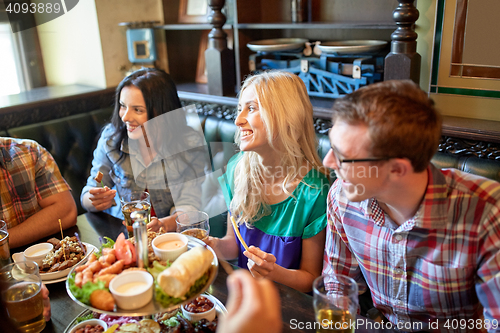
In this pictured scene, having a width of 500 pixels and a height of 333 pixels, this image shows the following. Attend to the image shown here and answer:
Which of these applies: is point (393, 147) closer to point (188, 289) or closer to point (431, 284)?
point (431, 284)

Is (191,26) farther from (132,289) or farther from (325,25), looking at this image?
(132,289)

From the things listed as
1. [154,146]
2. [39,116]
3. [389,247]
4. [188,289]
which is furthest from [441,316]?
[39,116]

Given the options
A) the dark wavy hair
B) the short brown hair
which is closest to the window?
the dark wavy hair

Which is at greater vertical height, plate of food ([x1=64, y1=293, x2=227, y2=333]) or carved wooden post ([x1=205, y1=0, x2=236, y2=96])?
carved wooden post ([x1=205, y1=0, x2=236, y2=96])

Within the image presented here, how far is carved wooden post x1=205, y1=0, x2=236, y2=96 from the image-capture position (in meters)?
2.72

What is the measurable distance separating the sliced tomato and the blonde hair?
2.62ft

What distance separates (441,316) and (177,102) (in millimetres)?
1695

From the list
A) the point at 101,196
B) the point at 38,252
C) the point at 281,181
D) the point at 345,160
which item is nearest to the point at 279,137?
the point at 281,181

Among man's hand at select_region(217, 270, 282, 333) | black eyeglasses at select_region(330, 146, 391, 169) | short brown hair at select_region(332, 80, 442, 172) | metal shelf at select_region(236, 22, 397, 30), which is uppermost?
metal shelf at select_region(236, 22, 397, 30)

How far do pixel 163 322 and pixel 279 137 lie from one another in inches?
33.6

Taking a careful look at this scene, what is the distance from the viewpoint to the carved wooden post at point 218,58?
2717 millimetres

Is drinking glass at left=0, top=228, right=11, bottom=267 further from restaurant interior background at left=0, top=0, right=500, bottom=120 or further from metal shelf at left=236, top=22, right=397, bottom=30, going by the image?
restaurant interior background at left=0, top=0, right=500, bottom=120

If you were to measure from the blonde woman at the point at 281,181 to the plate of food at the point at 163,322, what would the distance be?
45 cm

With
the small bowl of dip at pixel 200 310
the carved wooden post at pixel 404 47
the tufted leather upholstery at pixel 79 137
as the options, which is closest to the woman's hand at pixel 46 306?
the small bowl of dip at pixel 200 310
